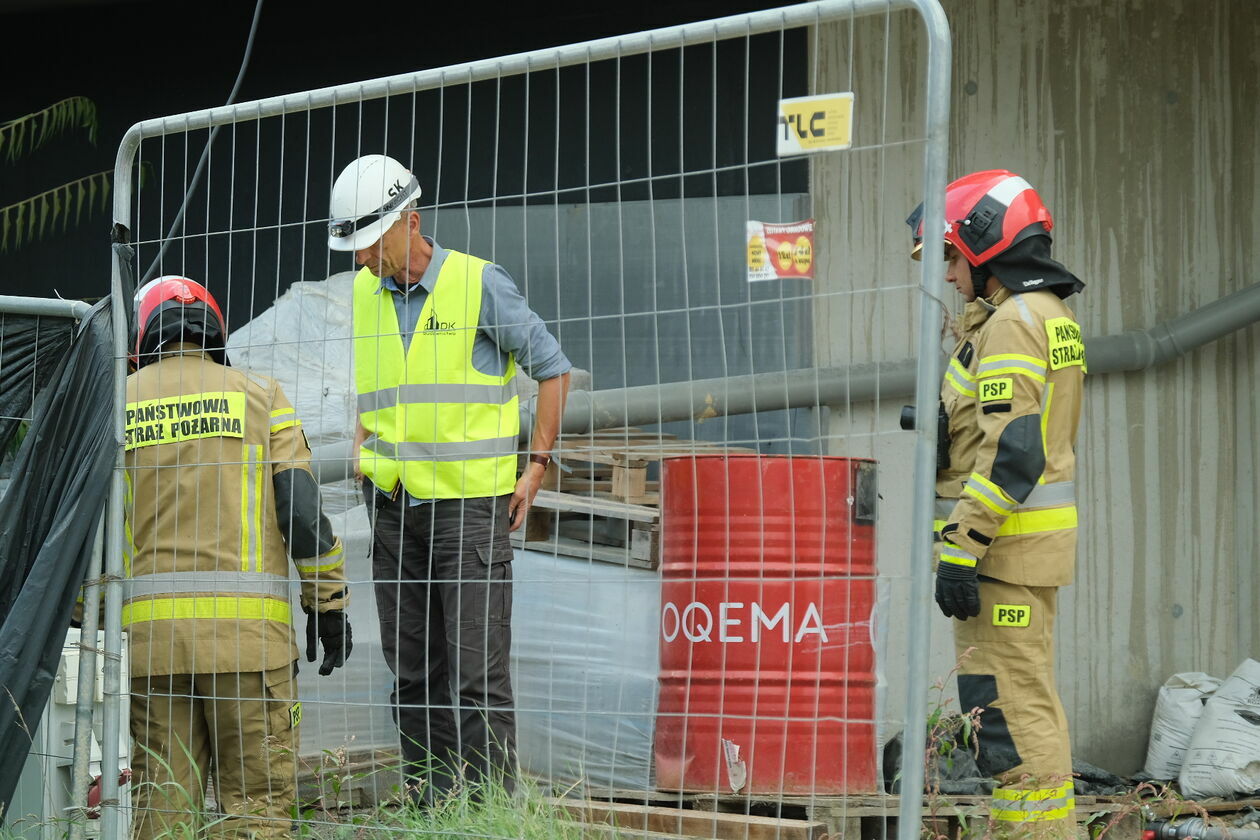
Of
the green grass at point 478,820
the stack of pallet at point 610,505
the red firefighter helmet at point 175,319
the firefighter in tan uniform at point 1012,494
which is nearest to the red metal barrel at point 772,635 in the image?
the firefighter in tan uniform at point 1012,494

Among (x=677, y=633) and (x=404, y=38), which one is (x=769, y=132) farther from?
(x=677, y=633)

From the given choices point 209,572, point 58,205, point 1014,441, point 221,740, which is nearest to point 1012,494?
point 1014,441

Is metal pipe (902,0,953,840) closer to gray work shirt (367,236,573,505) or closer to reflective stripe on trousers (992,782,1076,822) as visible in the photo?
reflective stripe on trousers (992,782,1076,822)

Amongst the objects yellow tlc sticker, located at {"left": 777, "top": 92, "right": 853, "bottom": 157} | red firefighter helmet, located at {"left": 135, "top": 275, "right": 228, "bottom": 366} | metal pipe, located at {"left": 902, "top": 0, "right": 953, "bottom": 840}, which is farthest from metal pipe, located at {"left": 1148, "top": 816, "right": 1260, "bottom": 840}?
red firefighter helmet, located at {"left": 135, "top": 275, "right": 228, "bottom": 366}

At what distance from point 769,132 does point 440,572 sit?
2971 millimetres

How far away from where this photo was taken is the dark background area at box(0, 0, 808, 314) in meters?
6.20

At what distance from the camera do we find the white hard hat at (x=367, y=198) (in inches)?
156

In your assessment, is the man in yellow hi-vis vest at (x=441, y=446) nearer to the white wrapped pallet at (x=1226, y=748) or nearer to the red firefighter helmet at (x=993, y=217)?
the red firefighter helmet at (x=993, y=217)

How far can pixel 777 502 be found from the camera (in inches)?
160

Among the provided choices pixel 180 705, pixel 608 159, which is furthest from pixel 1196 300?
pixel 180 705

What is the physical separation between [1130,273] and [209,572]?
12.7 ft

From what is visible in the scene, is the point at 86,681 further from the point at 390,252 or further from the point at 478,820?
the point at 390,252

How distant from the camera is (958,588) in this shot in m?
3.74

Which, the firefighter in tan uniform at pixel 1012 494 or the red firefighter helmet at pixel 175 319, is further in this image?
the red firefighter helmet at pixel 175 319
